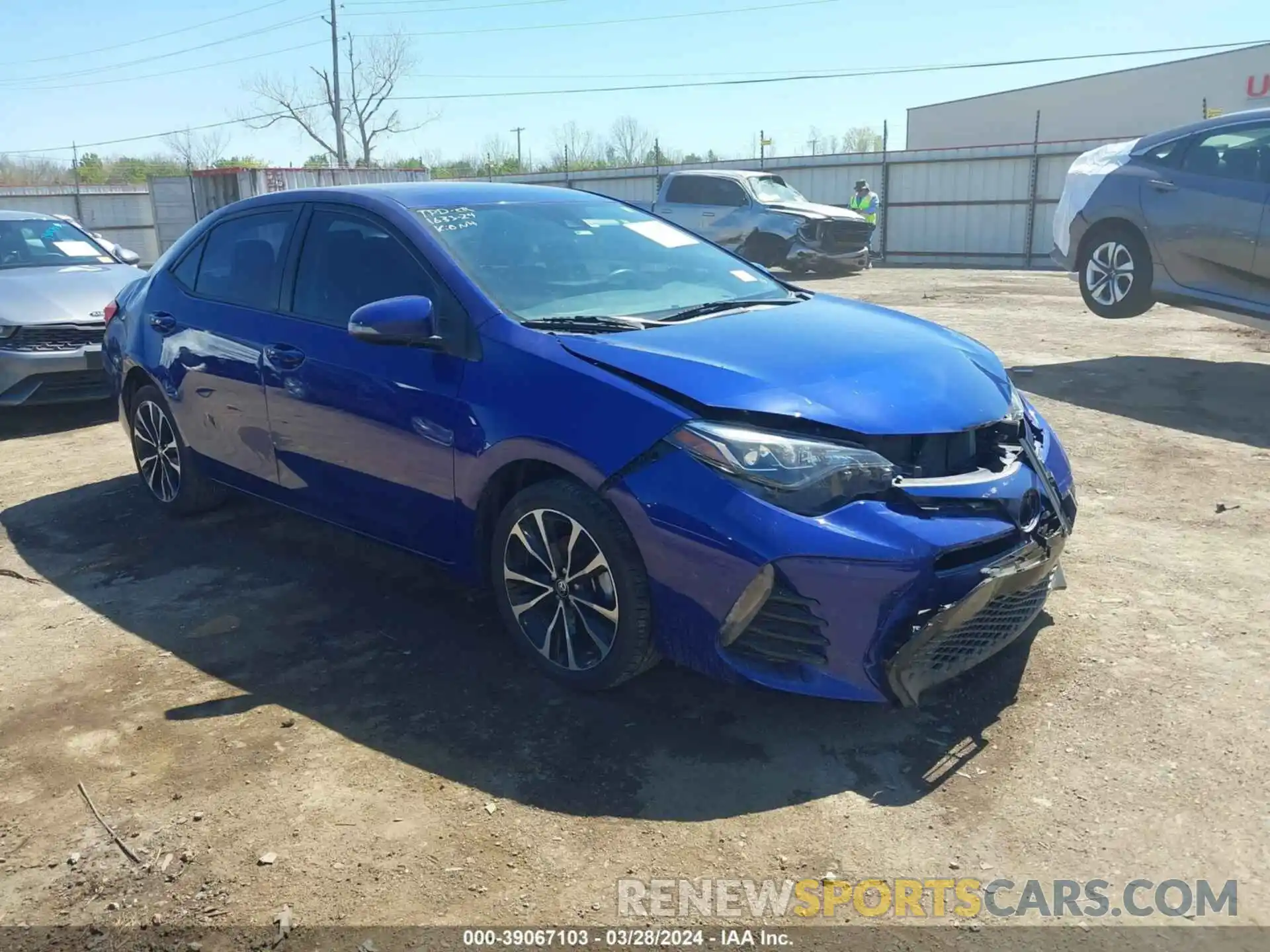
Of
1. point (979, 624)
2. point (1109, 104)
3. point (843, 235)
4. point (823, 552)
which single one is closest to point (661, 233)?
point (823, 552)

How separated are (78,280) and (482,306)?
6.03 m

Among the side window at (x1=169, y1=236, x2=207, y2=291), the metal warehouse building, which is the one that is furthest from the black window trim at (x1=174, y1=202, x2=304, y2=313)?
the metal warehouse building

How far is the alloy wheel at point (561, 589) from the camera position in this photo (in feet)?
10.6

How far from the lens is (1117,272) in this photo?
8703 millimetres

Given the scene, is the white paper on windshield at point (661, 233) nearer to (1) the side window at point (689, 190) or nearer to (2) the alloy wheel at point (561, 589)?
(2) the alloy wheel at point (561, 589)

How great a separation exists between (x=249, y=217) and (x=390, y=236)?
123 cm

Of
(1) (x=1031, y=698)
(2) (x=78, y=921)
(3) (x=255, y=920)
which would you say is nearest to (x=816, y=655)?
(1) (x=1031, y=698)

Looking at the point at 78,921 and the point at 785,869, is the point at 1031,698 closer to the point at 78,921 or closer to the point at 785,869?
the point at 785,869

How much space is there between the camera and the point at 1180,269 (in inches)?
319

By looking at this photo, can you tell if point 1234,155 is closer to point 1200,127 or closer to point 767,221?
point 1200,127

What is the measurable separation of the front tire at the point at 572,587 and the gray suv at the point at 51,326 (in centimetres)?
518

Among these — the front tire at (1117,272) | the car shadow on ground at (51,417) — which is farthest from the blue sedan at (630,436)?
the front tire at (1117,272)

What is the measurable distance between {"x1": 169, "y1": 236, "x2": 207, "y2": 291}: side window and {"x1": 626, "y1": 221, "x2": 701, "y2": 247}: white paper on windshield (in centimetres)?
219

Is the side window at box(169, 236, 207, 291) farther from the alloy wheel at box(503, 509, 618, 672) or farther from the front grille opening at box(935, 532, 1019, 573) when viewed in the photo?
the front grille opening at box(935, 532, 1019, 573)
